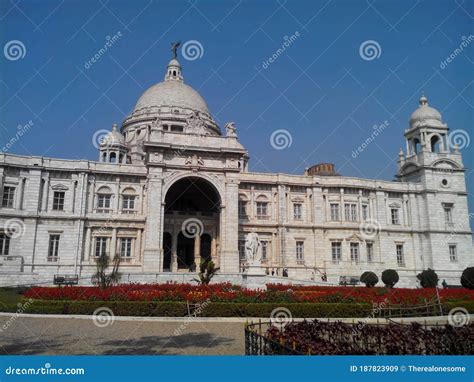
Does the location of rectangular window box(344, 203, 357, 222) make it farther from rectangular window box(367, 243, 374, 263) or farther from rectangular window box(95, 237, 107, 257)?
rectangular window box(95, 237, 107, 257)

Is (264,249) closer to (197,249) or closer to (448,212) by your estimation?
(197,249)

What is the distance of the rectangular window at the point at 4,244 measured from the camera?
34631 mm

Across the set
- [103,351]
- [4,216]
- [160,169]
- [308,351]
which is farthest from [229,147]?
[308,351]

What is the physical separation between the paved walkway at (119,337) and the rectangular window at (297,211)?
91.8 ft

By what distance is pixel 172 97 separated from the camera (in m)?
54.1

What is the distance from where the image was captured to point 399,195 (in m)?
46.1

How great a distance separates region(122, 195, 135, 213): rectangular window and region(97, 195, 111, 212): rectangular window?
56.0 inches

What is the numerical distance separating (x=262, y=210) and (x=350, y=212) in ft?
32.4

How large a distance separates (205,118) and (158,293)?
38.9 m

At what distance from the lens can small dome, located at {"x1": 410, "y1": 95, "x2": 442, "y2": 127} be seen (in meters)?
46.3

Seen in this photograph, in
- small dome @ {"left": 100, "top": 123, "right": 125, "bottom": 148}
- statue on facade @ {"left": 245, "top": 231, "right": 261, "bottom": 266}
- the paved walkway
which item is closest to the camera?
the paved walkway

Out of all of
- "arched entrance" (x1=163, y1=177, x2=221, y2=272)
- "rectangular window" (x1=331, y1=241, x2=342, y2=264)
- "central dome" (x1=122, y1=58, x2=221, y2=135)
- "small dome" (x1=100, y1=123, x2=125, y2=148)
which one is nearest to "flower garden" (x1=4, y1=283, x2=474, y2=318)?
"arched entrance" (x1=163, y1=177, x2=221, y2=272)

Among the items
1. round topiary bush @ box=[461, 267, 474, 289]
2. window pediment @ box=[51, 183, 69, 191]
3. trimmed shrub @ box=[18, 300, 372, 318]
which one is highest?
window pediment @ box=[51, 183, 69, 191]

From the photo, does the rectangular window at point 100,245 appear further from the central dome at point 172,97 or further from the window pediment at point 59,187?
the central dome at point 172,97
